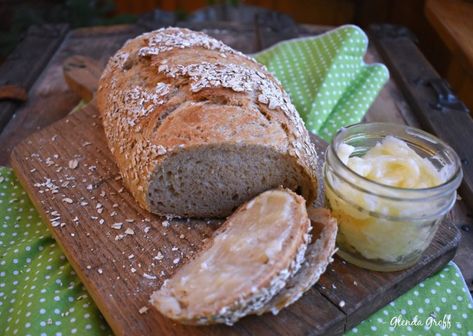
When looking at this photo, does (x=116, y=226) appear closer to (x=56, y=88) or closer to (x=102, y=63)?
(x=56, y=88)

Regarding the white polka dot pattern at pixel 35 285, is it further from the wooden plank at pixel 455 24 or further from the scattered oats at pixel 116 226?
the wooden plank at pixel 455 24

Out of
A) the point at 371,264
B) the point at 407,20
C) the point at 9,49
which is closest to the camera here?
the point at 371,264

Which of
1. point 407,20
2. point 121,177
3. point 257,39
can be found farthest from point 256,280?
point 407,20

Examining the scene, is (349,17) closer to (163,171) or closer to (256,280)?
(163,171)

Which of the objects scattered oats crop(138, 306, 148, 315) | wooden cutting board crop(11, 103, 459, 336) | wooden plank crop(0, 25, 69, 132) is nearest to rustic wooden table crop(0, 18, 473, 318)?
wooden plank crop(0, 25, 69, 132)

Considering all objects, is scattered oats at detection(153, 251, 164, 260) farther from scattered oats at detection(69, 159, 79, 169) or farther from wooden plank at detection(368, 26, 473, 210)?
wooden plank at detection(368, 26, 473, 210)

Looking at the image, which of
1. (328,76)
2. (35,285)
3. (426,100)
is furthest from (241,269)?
(426,100)
